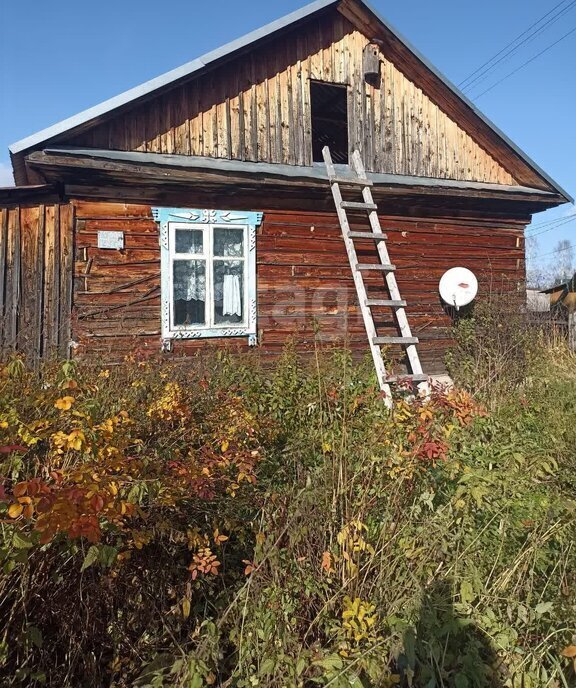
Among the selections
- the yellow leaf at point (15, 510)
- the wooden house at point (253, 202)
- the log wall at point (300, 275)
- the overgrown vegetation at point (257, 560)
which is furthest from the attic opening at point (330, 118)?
the yellow leaf at point (15, 510)

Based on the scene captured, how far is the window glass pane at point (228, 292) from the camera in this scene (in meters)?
6.47

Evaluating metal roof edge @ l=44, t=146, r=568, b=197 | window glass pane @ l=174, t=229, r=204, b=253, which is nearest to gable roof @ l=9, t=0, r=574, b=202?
metal roof edge @ l=44, t=146, r=568, b=197

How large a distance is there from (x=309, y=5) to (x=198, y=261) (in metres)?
3.81

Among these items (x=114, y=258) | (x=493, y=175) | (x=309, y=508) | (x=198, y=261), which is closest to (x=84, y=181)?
(x=114, y=258)

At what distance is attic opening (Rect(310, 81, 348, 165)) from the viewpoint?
349 inches

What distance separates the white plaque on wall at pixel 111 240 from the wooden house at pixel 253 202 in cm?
2

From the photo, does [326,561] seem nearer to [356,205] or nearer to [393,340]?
[393,340]

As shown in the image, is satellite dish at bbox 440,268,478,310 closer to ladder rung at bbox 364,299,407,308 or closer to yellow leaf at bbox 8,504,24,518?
ladder rung at bbox 364,299,407,308

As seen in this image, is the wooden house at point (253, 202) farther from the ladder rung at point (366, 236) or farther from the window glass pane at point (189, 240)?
the ladder rung at point (366, 236)

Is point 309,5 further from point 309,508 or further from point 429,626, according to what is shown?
point 429,626

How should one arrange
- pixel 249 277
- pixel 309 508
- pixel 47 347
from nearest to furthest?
pixel 309 508 → pixel 47 347 → pixel 249 277

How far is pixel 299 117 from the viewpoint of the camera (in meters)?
6.96

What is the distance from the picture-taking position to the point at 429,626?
2.04m

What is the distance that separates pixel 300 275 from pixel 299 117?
88.0 inches
